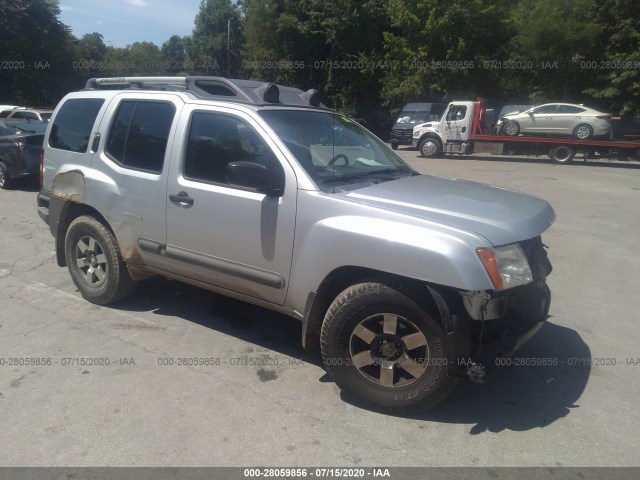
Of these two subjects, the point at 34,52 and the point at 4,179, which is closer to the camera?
the point at 4,179

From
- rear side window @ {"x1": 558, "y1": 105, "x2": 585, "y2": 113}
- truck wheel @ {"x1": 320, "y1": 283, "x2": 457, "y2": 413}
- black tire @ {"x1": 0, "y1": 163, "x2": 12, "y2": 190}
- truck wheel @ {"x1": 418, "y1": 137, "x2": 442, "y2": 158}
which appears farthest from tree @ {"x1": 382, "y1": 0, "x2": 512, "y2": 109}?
truck wheel @ {"x1": 320, "y1": 283, "x2": 457, "y2": 413}

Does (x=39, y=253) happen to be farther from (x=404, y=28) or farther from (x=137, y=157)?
(x=404, y=28)

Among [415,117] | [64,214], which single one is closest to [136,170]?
[64,214]

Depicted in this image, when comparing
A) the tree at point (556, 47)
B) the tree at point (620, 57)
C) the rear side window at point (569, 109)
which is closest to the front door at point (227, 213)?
the rear side window at point (569, 109)

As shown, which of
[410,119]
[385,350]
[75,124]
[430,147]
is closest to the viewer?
[385,350]

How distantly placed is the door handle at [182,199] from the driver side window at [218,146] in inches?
5.9

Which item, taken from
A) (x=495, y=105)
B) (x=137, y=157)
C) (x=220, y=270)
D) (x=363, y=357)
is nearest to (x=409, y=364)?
(x=363, y=357)

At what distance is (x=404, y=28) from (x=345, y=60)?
18.0 feet

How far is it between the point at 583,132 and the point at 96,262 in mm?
20406

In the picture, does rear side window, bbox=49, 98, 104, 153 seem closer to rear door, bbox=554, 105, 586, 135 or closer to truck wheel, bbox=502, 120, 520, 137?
rear door, bbox=554, 105, 586, 135

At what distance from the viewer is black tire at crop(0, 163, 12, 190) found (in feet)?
39.1

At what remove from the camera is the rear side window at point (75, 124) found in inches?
201

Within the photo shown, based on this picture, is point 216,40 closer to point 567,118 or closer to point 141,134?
point 567,118

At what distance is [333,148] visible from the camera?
4.30 meters
